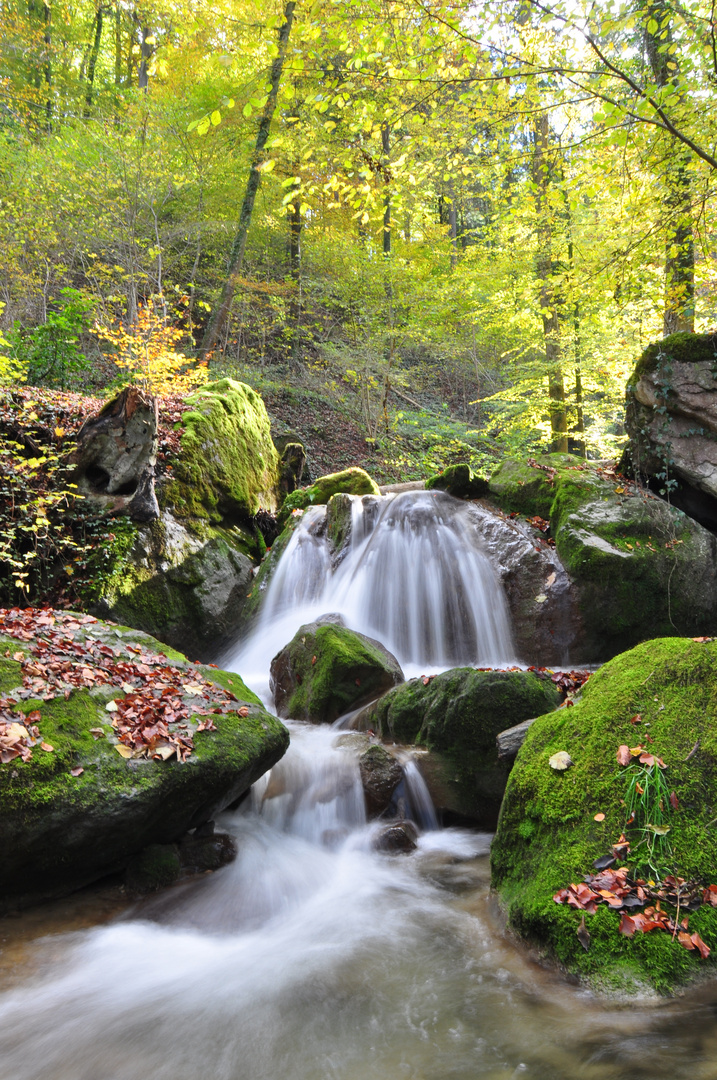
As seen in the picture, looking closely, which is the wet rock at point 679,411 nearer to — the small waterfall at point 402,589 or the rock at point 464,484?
the rock at point 464,484

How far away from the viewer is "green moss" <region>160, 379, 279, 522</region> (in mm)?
9156

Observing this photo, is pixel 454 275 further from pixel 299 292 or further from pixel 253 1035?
pixel 253 1035

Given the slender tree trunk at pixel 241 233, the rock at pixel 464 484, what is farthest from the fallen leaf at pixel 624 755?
the slender tree trunk at pixel 241 233

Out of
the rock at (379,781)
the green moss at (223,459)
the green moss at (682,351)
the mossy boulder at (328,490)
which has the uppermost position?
the green moss at (682,351)

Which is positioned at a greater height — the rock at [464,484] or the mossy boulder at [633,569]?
the rock at [464,484]

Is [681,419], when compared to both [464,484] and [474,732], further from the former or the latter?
[474,732]

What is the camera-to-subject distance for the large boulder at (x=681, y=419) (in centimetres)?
762

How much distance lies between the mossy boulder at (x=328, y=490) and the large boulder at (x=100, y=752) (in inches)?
249

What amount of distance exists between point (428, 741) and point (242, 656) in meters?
3.87

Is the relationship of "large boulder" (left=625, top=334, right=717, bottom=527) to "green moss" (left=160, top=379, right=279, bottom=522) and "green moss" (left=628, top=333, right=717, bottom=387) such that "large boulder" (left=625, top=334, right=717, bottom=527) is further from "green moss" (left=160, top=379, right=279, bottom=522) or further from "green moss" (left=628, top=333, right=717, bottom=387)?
"green moss" (left=160, top=379, right=279, bottom=522)

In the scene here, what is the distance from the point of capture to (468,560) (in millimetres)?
8359

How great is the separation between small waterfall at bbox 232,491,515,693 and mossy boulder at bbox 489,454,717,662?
108 centimetres

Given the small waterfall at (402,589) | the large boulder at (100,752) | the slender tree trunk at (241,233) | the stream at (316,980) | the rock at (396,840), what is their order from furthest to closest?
1. the slender tree trunk at (241,233)
2. the small waterfall at (402,589)
3. the rock at (396,840)
4. the large boulder at (100,752)
5. the stream at (316,980)

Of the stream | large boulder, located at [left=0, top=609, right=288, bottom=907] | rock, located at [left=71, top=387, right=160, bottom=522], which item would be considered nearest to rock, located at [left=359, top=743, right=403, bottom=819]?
the stream
